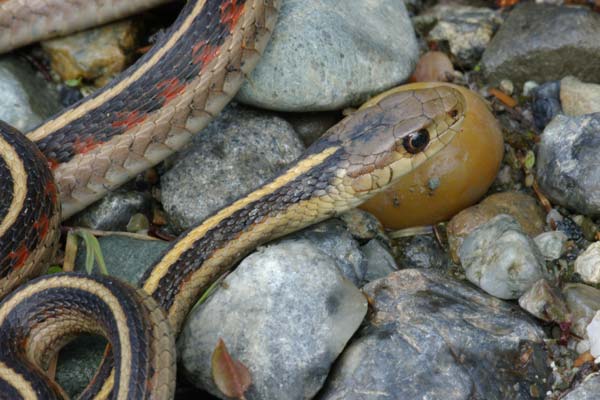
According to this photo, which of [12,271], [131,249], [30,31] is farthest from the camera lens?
[30,31]

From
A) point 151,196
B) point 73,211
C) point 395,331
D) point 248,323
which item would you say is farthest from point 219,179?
point 395,331

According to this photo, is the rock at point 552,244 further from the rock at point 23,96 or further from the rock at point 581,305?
the rock at point 23,96

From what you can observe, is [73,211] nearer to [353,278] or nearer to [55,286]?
[55,286]

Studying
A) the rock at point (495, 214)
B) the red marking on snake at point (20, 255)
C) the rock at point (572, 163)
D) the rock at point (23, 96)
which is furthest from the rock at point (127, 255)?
the rock at point (572, 163)

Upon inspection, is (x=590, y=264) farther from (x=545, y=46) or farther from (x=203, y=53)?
(x=203, y=53)

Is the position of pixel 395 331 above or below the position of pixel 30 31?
below

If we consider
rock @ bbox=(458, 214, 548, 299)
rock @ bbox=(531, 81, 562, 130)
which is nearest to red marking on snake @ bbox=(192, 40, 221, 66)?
rock @ bbox=(458, 214, 548, 299)
